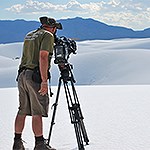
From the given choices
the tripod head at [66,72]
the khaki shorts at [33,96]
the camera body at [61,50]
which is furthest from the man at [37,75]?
the tripod head at [66,72]

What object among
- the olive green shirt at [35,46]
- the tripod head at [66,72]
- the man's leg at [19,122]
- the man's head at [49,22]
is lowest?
the man's leg at [19,122]

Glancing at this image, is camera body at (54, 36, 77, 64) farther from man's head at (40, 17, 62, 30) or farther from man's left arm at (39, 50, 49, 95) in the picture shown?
man's left arm at (39, 50, 49, 95)

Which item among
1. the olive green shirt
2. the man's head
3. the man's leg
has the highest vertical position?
the man's head

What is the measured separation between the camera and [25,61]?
3746 millimetres

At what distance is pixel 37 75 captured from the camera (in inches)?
142

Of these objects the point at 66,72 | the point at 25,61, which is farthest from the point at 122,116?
the point at 25,61

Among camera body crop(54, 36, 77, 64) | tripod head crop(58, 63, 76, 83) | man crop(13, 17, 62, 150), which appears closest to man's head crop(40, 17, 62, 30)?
man crop(13, 17, 62, 150)

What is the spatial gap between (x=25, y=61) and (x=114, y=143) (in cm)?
131

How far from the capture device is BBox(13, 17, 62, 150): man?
11.5 ft

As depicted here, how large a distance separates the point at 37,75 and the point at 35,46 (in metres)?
0.26

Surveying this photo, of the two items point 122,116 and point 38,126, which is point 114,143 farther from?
point 122,116

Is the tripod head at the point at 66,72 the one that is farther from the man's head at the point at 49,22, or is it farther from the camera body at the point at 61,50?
the man's head at the point at 49,22

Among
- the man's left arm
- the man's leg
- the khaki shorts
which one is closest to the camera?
the man's left arm

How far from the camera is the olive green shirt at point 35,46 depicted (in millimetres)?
3520
